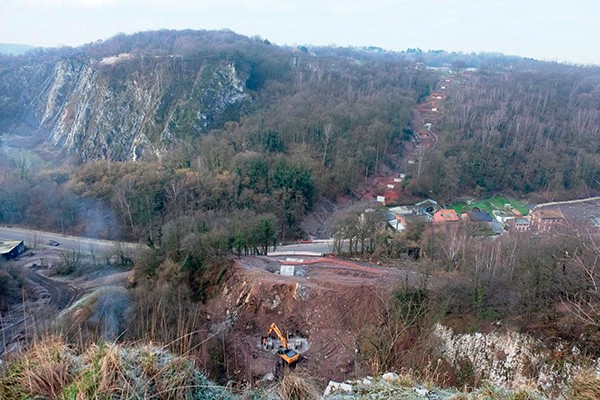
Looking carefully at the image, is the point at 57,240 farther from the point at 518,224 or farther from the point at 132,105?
the point at 518,224

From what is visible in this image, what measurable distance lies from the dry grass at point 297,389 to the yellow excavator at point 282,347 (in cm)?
705

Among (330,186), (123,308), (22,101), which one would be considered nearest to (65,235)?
(123,308)

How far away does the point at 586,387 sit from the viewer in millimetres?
2777

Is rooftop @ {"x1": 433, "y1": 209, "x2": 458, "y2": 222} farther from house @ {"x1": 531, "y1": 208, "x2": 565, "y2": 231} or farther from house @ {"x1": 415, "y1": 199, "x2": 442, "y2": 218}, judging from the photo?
house @ {"x1": 531, "y1": 208, "x2": 565, "y2": 231}

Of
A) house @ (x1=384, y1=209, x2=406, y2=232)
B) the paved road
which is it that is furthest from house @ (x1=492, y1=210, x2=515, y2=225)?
the paved road

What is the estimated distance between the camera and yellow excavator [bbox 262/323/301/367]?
9516mm

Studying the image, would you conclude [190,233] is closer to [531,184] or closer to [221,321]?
[221,321]

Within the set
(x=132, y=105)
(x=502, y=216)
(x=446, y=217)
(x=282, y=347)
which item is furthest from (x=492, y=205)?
(x=132, y=105)

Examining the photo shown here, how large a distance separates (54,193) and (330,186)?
1462 cm

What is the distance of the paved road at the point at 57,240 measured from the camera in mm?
17891

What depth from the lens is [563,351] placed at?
8.34 m

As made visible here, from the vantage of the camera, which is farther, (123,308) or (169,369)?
(123,308)

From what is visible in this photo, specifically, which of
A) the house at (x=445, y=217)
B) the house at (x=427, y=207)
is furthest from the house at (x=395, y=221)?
the house at (x=427, y=207)

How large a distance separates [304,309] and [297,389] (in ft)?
29.3
